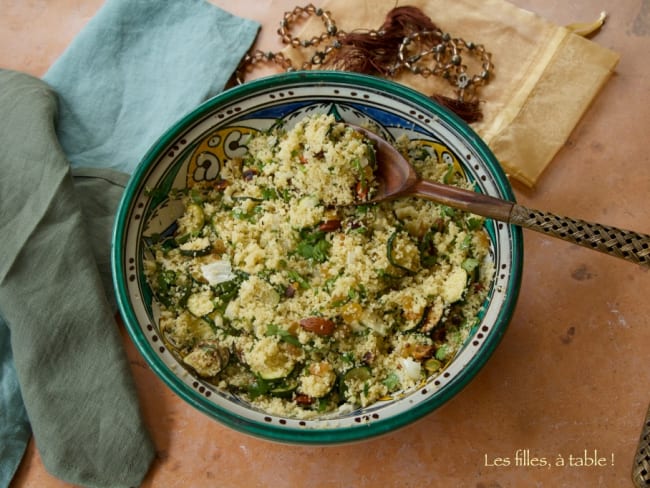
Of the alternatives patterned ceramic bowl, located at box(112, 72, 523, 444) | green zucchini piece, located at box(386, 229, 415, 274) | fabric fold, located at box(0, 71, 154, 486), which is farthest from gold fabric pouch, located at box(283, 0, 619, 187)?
fabric fold, located at box(0, 71, 154, 486)

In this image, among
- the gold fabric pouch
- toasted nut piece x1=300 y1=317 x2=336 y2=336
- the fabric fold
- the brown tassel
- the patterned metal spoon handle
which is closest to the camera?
the patterned metal spoon handle

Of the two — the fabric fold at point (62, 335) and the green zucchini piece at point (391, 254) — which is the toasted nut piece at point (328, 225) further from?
the fabric fold at point (62, 335)

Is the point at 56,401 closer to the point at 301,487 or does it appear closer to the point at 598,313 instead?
the point at 301,487

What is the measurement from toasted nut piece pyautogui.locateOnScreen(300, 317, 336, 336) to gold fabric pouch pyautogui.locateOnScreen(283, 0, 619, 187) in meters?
0.61

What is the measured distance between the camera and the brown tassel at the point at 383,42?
168 cm

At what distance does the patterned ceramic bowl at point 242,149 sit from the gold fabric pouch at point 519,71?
0.30m

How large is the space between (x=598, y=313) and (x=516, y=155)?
41cm

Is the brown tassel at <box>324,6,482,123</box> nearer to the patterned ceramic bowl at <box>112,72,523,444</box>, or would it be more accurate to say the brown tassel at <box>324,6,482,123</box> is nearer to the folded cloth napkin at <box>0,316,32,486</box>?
the patterned ceramic bowl at <box>112,72,523,444</box>

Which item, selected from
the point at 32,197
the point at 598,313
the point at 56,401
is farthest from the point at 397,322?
the point at 32,197

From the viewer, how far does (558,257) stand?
1.49 meters

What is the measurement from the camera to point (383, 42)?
66.7 inches

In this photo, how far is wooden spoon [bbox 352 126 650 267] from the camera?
1.11 m

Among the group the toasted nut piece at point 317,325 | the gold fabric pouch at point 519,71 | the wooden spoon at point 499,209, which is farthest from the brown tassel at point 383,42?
the toasted nut piece at point 317,325

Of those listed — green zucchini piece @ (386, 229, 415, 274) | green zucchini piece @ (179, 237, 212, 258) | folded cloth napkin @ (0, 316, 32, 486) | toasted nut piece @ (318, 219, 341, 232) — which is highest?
green zucchini piece @ (386, 229, 415, 274)
